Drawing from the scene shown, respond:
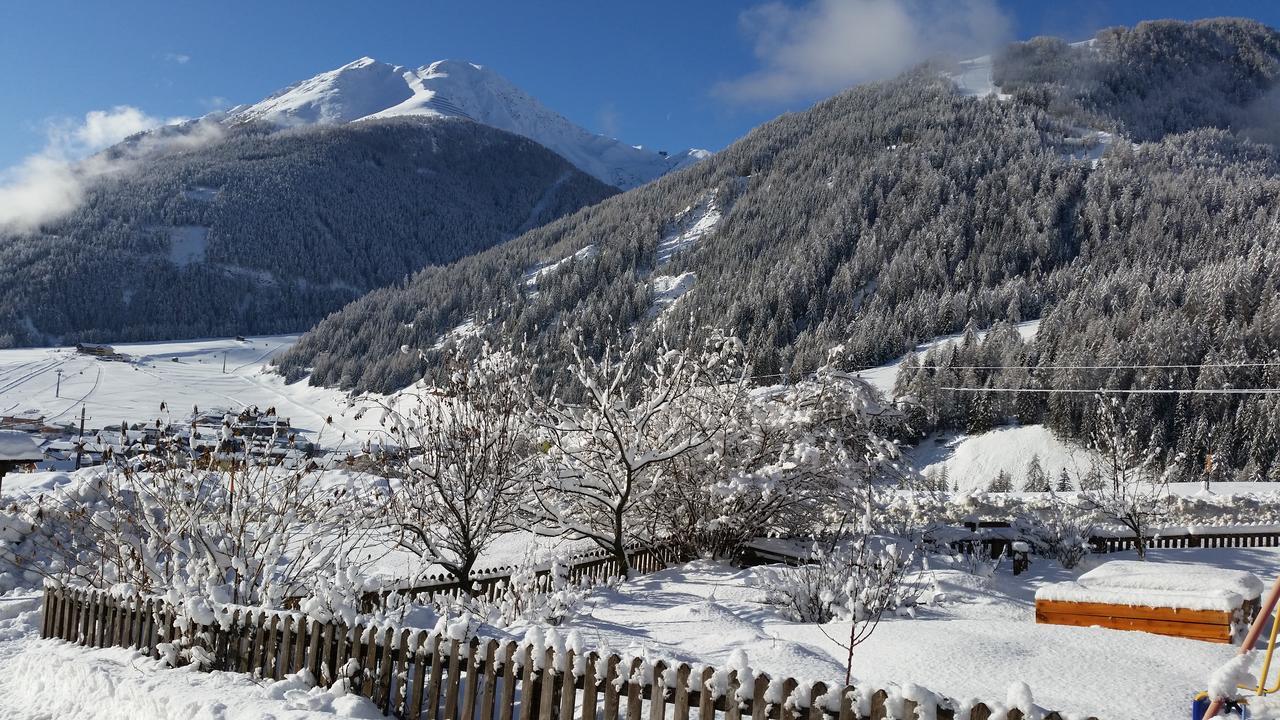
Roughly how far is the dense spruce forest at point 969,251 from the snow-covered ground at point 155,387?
8674 mm

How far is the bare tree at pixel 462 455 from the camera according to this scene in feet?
32.4

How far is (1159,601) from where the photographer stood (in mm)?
7012

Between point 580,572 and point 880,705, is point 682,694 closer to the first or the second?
point 880,705

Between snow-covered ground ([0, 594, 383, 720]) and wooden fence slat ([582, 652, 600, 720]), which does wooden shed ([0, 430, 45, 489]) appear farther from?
wooden fence slat ([582, 652, 600, 720])

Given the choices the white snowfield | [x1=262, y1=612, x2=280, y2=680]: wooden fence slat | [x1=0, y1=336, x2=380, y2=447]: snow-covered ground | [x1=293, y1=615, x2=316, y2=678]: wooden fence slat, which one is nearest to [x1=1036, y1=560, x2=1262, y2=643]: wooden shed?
the white snowfield

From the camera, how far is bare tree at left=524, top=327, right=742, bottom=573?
10.9 m

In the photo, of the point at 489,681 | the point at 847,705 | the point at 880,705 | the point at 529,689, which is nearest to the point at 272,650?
the point at 489,681

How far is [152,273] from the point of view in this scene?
164500 mm

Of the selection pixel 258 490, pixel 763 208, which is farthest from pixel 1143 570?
pixel 763 208

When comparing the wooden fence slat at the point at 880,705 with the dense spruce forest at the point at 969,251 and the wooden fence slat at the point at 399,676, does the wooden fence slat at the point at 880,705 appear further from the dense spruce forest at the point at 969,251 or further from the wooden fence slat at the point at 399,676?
the dense spruce forest at the point at 969,251

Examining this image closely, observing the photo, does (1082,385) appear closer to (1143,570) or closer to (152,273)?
(1143,570)

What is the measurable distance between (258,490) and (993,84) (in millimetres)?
180738

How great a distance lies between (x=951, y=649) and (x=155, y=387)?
105997mm

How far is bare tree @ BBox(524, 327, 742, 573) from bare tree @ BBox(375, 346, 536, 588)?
975mm
